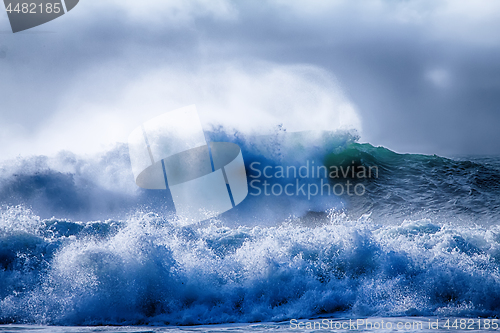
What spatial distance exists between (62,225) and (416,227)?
6296mm

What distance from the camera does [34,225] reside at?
520 cm

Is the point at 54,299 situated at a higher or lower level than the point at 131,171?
higher

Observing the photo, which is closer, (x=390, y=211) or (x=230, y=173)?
(x=390, y=211)

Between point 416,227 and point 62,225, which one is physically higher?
point 62,225

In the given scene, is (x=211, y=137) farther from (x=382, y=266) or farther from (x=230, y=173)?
(x=382, y=266)

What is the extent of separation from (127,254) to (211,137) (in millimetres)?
7247

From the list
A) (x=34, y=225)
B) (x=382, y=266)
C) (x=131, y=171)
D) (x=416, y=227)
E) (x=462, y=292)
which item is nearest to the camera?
(x=462, y=292)

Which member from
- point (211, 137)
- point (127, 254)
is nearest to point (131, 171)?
point (211, 137)

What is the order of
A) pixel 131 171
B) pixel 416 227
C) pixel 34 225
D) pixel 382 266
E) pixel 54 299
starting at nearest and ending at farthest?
1. pixel 54 299
2. pixel 382 266
3. pixel 34 225
4. pixel 416 227
5. pixel 131 171

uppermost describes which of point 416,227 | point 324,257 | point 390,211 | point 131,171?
point 324,257

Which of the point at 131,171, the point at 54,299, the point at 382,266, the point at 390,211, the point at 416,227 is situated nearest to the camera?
the point at 54,299

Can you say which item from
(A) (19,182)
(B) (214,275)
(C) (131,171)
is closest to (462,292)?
(B) (214,275)

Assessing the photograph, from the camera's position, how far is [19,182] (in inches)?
414

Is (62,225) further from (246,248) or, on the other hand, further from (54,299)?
(246,248)
